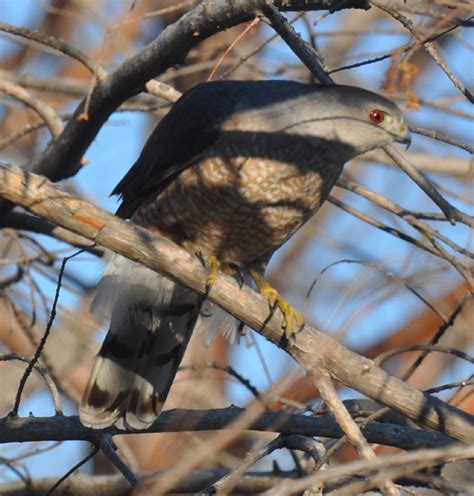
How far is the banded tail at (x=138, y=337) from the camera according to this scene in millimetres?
4750

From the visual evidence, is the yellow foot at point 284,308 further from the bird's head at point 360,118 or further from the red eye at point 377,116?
the red eye at point 377,116

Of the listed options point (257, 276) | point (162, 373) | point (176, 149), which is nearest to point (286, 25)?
point (176, 149)

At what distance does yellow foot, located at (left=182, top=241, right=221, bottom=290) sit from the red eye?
3.07ft

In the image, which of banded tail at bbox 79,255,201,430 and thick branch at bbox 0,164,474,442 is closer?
thick branch at bbox 0,164,474,442

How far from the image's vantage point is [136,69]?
4.24m

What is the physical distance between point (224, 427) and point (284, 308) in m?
0.62

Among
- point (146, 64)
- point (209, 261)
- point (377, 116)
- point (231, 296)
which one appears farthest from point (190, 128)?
point (231, 296)

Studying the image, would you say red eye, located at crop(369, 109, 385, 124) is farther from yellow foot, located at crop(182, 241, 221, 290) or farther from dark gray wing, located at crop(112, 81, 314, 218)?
yellow foot, located at crop(182, 241, 221, 290)

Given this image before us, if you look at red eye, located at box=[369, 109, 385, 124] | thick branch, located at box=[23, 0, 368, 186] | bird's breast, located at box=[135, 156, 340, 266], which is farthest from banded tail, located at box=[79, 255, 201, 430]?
red eye, located at box=[369, 109, 385, 124]

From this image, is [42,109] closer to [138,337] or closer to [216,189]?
[216,189]

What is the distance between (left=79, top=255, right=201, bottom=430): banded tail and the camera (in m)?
4.75

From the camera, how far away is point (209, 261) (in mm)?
4391

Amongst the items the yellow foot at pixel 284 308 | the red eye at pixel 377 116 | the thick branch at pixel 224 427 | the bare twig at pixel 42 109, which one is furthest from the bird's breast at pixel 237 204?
the thick branch at pixel 224 427

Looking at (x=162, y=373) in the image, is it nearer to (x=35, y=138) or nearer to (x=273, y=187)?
(x=273, y=187)
